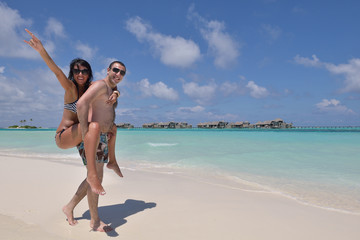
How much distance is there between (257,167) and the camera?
275 inches

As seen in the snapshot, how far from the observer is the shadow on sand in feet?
8.73

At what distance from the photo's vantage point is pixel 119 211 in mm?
2988

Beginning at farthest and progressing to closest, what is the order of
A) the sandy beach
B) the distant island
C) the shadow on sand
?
the distant island < the shadow on sand < the sandy beach

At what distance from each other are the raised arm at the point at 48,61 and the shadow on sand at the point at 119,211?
1574mm

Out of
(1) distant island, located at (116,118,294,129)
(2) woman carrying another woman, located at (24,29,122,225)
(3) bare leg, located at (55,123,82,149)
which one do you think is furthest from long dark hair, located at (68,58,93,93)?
(1) distant island, located at (116,118,294,129)

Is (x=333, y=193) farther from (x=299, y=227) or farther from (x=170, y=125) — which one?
(x=170, y=125)

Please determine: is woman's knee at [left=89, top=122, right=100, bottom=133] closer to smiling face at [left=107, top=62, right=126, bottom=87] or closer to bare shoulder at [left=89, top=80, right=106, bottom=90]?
bare shoulder at [left=89, top=80, right=106, bottom=90]

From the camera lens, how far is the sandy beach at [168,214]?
7.64 ft

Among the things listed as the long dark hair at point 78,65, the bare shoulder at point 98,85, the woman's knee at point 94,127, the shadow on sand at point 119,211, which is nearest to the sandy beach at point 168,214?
the shadow on sand at point 119,211

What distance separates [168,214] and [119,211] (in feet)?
2.21

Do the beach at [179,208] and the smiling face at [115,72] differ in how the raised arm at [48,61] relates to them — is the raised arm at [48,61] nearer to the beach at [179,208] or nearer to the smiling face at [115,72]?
the smiling face at [115,72]

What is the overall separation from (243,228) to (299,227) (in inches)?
25.6

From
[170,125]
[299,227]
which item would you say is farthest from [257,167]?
[170,125]

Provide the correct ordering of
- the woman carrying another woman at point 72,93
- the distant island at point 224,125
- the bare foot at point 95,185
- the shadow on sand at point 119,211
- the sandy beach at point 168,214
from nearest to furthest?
the bare foot at point 95,185 < the woman carrying another woman at point 72,93 < the sandy beach at point 168,214 < the shadow on sand at point 119,211 < the distant island at point 224,125
